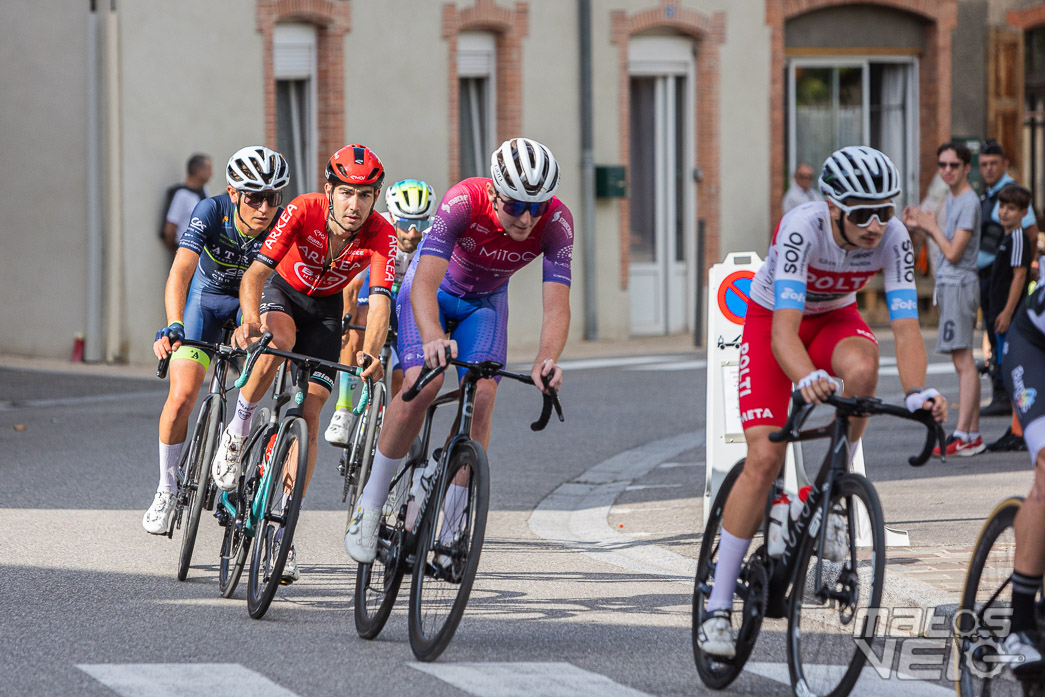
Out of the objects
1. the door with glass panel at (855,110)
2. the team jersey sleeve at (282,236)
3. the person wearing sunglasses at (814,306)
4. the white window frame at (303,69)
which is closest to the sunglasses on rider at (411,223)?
the team jersey sleeve at (282,236)

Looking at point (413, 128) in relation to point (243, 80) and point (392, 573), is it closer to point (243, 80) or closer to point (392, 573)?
point (243, 80)

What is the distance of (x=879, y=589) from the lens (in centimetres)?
480

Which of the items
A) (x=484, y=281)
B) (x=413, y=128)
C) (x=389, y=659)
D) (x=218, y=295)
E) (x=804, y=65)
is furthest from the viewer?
(x=804, y=65)

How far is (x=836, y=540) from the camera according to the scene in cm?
514

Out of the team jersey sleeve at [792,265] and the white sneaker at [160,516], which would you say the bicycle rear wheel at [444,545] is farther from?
the white sneaker at [160,516]

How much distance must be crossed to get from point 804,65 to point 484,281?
17.4 m

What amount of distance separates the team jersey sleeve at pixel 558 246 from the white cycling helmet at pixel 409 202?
131 inches

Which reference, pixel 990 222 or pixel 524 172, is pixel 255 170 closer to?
pixel 524 172

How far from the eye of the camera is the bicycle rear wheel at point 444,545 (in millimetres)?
5723

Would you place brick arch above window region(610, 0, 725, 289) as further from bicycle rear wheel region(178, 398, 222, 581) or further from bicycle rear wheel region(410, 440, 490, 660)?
bicycle rear wheel region(410, 440, 490, 660)

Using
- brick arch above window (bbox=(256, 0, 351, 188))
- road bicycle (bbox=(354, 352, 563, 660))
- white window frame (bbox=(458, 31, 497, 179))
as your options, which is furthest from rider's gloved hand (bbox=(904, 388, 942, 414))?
white window frame (bbox=(458, 31, 497, 179))

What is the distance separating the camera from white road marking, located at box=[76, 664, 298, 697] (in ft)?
17.7

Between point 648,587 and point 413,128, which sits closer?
point 648,587

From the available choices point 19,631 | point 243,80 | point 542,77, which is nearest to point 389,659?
point 19,631
